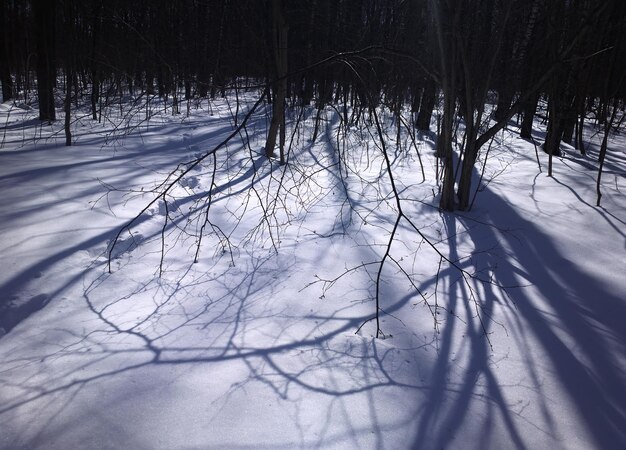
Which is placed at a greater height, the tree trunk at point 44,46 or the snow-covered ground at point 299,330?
the tree trunk at point 44,46

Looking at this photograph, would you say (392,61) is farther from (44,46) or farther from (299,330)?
(44,46)

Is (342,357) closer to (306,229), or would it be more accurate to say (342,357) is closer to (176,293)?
(176,293)

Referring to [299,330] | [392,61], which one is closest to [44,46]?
[392,61]

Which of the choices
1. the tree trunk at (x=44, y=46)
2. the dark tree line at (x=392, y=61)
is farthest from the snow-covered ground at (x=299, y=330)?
the tree trunk at (x=44, y=46)

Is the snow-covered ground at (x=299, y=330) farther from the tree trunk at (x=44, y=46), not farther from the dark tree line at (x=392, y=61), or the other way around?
the tree trunk at (x=44, y=46)

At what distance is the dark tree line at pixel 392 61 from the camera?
9.70 ft

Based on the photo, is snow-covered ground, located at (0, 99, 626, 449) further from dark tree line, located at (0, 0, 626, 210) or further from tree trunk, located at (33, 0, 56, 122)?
tree trunk, located at (33, 0, 56, 122)

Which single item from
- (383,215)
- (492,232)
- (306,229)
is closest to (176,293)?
(306,229)

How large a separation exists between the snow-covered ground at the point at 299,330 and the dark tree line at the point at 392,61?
0.51 m

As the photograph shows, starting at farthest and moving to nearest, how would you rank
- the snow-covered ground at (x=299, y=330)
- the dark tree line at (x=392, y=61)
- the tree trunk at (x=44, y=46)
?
the tree trunk at (x=44, y=46) → the dark tree line at (x=392, y=61) → the snow-covered ground at (x=299, y=330)

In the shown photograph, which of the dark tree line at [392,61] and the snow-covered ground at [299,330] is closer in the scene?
the snow-covered ground at [299,330]

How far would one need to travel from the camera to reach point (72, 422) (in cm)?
207

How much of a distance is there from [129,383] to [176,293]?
1.04 m

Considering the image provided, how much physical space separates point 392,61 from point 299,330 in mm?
1931
